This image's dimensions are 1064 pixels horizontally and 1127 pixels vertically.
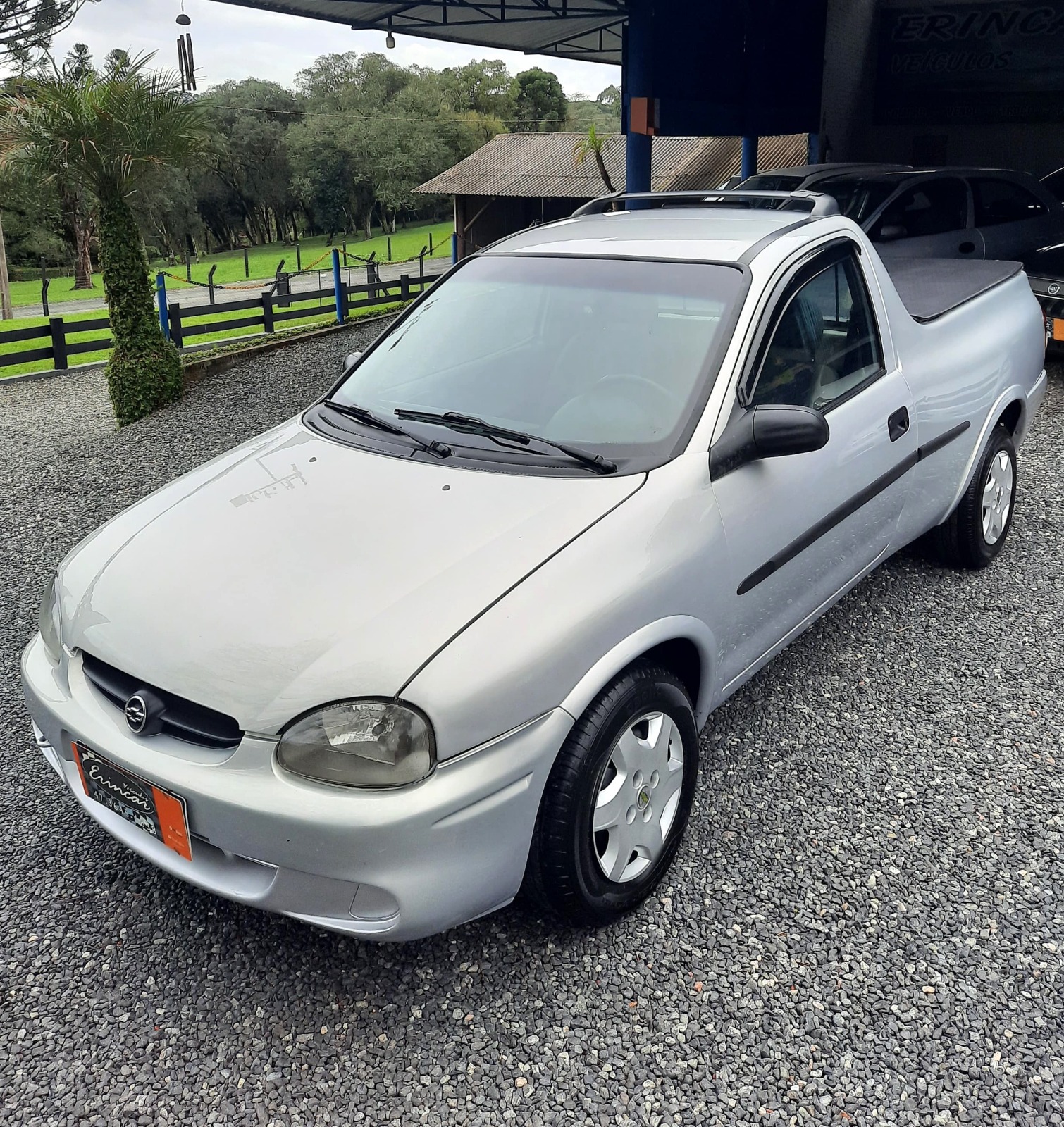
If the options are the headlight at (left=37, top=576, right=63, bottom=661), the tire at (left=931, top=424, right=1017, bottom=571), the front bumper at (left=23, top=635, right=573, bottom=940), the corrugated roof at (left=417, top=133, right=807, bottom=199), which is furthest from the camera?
the corrugated roof at (left=417, top=133, right=807, bottom=199)

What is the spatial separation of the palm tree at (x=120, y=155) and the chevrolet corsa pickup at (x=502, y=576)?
7027 mm

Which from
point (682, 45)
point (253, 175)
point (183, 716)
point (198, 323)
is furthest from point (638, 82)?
point (253, 175)

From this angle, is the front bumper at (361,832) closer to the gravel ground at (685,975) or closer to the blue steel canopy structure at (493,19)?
the gravel ground at (685,975)

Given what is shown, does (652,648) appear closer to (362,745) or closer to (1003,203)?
(362,745)

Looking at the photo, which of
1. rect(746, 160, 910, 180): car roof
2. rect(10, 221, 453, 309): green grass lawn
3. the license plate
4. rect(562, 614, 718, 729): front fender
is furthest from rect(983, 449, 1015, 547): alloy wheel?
rect(10, 221, 453, 309): green grass lawn

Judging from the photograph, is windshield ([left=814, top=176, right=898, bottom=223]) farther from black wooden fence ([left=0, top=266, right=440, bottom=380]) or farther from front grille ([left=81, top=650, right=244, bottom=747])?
front grille ([left=81, top=650, right=244, bottom=747])

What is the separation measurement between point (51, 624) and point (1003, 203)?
998cm

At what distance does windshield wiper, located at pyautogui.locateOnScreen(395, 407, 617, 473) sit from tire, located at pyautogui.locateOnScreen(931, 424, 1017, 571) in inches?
96.4

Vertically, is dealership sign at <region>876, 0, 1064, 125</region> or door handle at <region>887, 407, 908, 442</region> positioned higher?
dealership sign at <region>876, 0, 1064, 125</region>

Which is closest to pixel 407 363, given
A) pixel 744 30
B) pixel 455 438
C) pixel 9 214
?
pixel 455 438

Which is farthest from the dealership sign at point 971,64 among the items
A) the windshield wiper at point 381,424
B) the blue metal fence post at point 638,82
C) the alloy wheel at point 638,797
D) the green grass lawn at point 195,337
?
the alloy wheel at point 638,797

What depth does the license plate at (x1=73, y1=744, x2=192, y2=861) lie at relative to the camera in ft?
7.36

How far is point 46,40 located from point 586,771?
124ft

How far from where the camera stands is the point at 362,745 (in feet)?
6.84
